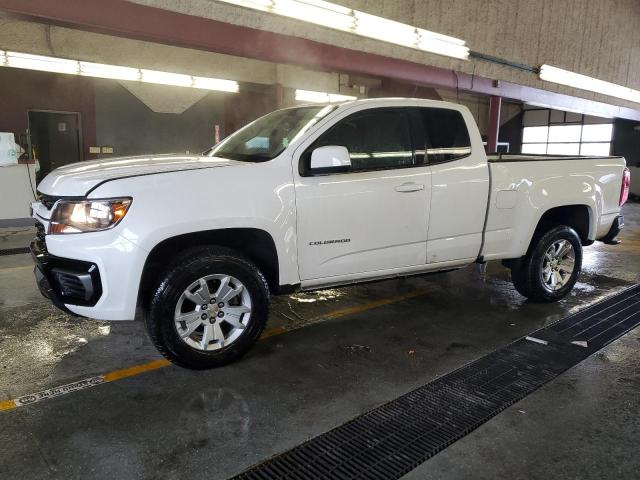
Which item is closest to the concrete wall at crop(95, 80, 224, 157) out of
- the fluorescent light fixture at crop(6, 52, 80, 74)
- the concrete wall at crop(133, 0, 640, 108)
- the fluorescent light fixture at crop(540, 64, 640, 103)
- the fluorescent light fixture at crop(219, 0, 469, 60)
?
the fluorescent light fixture at crop(6, 52, 80, 74)

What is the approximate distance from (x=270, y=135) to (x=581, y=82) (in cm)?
1425

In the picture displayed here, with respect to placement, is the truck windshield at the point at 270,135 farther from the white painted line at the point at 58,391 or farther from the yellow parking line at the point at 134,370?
the white painted line at the point at 58,391

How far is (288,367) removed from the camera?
358cm

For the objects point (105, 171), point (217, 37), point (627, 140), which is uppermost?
point (217, 37)

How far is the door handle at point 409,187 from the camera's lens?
13.0 ft

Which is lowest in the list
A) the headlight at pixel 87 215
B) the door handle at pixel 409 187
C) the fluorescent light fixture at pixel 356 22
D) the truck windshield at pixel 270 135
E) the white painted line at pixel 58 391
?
the white painted line at pixel 58 391

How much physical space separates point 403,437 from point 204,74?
11662mm

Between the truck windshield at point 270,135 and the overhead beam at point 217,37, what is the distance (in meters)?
3.28

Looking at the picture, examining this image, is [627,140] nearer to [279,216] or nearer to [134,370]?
[279,216]

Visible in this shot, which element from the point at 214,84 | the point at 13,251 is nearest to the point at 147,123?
the point at 214,84

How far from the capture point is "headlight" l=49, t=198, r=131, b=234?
3.04 m

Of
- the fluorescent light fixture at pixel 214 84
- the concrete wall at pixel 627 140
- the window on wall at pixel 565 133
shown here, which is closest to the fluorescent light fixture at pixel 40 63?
the fluorescent light fixture at pixel 214 84

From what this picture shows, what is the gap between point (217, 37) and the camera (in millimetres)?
7754

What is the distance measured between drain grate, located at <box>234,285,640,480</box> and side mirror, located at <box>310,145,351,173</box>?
1598 mm
